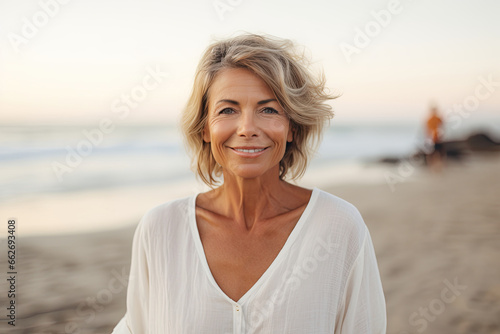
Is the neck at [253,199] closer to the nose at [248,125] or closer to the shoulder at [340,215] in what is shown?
the shoulder at [340,215]

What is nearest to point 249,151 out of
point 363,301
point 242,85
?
point 242,85

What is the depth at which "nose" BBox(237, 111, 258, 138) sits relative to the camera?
1.86 m

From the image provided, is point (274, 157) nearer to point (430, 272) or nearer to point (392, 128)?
point (430, 272)

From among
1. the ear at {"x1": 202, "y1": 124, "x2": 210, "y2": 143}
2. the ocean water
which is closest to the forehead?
the ear at {"x1": 202, "y1": 124, "x2": 210, "y2": 143}

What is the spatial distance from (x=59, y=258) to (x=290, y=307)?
498cm

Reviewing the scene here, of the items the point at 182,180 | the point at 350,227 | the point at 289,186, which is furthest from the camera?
the point at 182,180

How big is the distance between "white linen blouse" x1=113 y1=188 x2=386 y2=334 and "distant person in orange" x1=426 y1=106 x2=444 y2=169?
12363 millimetres

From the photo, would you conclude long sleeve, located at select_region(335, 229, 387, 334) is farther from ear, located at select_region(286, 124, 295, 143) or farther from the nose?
the nose

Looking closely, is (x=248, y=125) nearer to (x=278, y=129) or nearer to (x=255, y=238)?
(x=278, y=129)

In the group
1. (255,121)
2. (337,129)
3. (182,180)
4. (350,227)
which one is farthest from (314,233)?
(337,129)

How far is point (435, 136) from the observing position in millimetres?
14398

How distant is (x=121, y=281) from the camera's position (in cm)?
539

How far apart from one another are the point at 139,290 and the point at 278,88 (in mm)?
1098

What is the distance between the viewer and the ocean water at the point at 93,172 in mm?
8336
